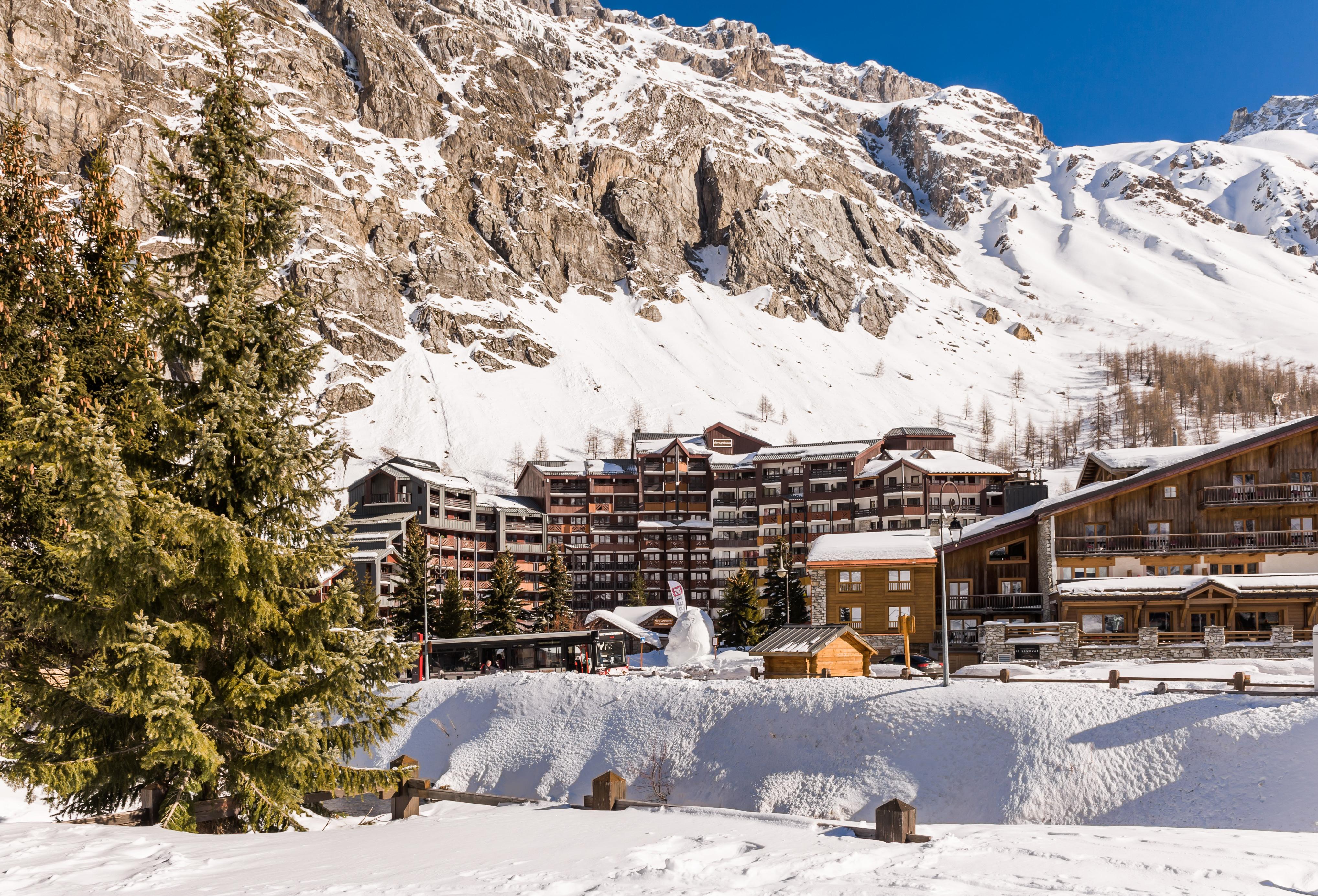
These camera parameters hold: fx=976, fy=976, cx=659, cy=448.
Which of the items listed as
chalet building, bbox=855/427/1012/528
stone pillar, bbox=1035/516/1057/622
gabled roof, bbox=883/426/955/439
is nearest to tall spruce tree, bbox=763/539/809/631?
stone pillar, bbox=1035/516/1057/622

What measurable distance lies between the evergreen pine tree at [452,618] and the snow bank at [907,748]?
108ft

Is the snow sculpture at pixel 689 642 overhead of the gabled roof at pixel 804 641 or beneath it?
beneath

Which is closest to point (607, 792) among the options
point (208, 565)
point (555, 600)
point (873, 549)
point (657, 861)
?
point (657, 861)

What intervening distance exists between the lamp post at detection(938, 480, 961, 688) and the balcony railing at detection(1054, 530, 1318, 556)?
5612 millimetres

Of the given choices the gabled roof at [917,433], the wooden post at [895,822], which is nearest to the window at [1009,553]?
the wooden post at [895,822]

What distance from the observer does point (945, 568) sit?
41.6 meters

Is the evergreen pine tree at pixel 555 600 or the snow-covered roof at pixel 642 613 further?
the evergreen pine tree at pixel 555 600

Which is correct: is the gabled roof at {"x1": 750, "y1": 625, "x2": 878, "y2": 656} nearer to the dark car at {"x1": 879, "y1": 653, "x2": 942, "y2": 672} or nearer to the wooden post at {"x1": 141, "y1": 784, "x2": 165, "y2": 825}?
the dark car at {"x1": 879, "y1": 653, "x2": 942, "y2": 672}

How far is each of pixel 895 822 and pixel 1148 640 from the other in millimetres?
32747

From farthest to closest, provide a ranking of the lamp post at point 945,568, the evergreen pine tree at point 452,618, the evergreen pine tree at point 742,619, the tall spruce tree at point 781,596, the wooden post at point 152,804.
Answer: the tall spruce tree at point 781,596, the evergreen pine tree at point 742,619, the evergreen pine tree at point 452,618, the lamp post at point 945,568, the wooden post at point 152,804

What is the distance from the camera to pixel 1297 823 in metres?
20.1

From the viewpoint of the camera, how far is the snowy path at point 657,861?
33.2ft

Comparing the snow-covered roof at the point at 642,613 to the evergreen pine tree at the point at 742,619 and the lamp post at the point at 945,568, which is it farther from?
the lamp post at the point at 945,568

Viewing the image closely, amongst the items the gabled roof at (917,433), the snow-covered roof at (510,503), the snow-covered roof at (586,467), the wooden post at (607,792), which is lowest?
the wooden post at (607,792)
